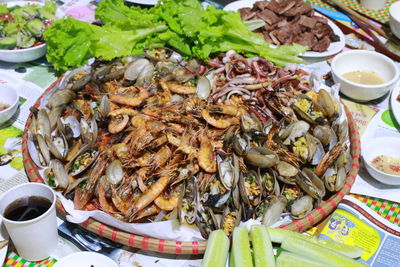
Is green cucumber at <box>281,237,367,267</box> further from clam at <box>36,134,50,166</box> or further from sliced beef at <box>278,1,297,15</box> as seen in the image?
sliced beef at <box>278,1,297,15</box>

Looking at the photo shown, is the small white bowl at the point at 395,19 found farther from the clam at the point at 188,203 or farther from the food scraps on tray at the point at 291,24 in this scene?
the clam at the point at 188,203

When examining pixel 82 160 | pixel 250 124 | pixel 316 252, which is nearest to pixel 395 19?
pixel 250 124

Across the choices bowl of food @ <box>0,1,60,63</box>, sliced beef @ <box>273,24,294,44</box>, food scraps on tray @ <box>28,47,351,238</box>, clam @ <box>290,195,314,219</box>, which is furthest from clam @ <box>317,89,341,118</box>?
bowl of food @ <box>0,1,60,63</box>

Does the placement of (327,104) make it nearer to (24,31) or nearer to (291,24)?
(291,24)

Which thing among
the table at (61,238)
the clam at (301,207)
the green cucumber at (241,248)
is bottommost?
the table at (61,238)

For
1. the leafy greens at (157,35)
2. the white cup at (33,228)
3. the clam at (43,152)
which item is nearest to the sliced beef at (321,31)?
the leafy greens at (157,35)

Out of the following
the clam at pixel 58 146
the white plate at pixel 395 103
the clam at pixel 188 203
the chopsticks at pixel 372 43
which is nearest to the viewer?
the clam at pixel 188 203
